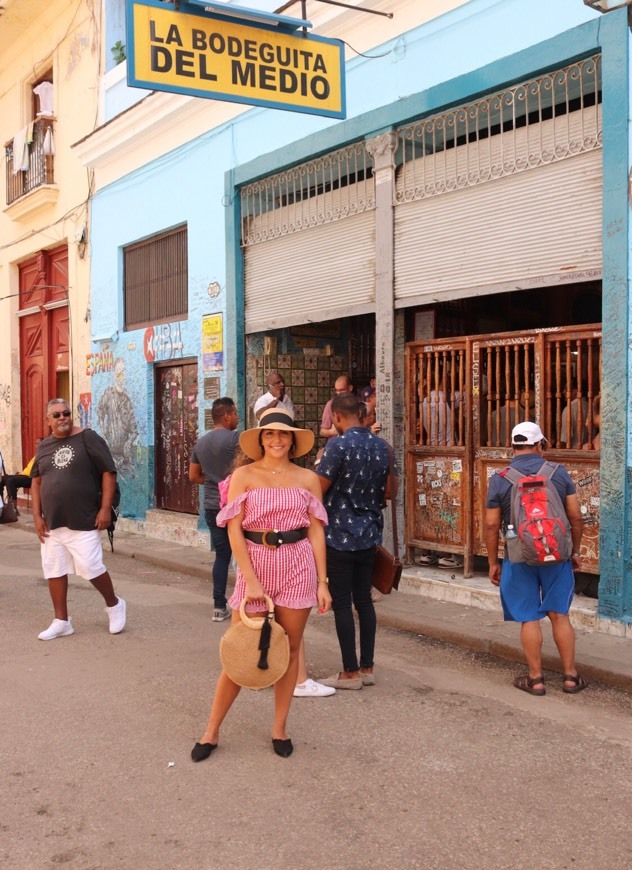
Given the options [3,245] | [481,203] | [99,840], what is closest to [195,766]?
[99,840]

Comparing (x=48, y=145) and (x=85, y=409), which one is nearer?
(x=85, y=409)

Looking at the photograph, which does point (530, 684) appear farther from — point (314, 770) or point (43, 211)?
point (43, 211)

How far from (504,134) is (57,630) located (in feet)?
17.7

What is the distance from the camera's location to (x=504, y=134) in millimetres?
7445

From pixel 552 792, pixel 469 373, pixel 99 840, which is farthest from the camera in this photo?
pixel 469 373

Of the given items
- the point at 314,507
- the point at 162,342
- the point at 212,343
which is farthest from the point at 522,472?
the point at 162,342

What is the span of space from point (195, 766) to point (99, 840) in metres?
0.77

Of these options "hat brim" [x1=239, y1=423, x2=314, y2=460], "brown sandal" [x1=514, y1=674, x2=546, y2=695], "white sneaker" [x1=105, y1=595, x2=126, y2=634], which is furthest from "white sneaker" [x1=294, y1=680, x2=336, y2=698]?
"white sneaker" [x1=105, y1=595, x2=126, y2=634]

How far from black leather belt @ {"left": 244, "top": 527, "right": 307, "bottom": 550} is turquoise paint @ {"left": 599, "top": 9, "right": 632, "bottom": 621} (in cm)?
311

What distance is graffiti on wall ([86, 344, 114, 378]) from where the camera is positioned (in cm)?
1338

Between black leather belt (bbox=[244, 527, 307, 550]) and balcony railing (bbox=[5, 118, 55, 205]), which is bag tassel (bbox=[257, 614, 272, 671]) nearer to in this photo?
black leather belt (bbox=[244, 527, 307, 550])

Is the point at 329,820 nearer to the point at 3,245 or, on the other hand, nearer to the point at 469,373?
the point at 469,373

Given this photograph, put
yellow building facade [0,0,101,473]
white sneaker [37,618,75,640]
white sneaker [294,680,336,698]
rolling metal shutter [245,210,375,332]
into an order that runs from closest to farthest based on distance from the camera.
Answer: white sneaker [294,680,336,698] < white sneaker [37,618,75,640] < rolling metal shutter [245,210,375,332] < yellow building facade [0,0,101,473]

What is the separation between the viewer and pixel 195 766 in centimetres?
417
